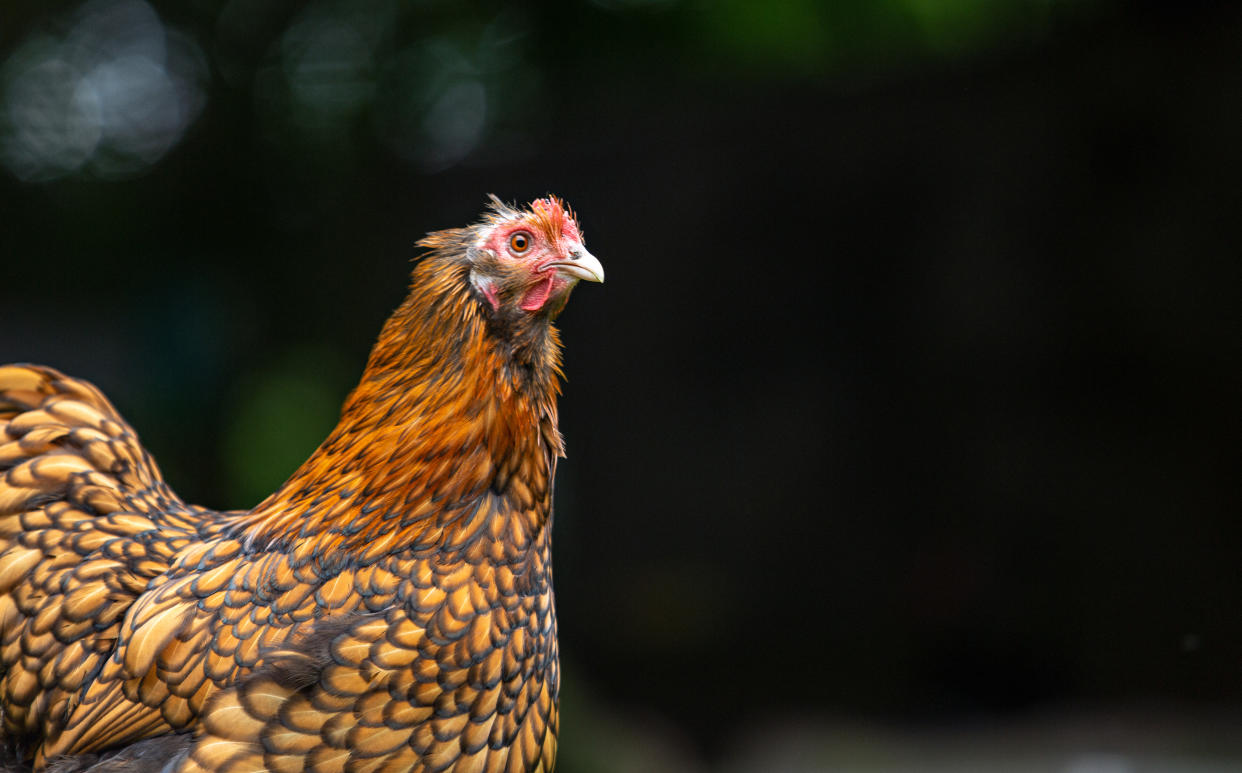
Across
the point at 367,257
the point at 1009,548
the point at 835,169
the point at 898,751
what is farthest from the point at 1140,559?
the point at 367,257

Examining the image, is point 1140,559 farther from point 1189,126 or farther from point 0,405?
point 0,405

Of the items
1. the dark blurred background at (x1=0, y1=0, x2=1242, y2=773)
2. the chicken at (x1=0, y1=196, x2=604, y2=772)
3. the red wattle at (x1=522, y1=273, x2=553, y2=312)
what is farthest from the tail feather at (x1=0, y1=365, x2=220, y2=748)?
the dark blurred background at (x1=0, y1=0, x2=1242, y2=773)

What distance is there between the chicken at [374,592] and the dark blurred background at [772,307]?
2.42m

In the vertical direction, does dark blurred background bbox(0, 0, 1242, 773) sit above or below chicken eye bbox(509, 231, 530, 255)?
above

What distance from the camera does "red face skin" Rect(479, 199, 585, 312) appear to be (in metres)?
1.81

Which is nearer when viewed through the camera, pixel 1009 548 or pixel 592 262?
pixel 592 262

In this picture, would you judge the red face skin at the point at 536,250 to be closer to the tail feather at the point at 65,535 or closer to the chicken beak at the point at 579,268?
the chicken beak at the point at 579,268

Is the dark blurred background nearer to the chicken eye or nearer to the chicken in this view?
the chicken

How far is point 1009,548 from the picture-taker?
4.19m

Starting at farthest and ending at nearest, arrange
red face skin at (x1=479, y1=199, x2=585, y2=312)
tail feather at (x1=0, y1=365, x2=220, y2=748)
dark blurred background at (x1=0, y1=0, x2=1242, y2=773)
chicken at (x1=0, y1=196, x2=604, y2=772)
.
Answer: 1. dark blurred background at (x1=0, y1=0, x2=1242, y2=773)
2. tail feather at (x1=0, y1=365, x2=220, y2=748)
3. red face skin at (x1=479, y1=199, x2=585, y2=312)
4. chicken at (x1=0, y1=196, x2=604, y2=772)

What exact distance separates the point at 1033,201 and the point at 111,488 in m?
3.55

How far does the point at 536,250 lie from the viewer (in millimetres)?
1825

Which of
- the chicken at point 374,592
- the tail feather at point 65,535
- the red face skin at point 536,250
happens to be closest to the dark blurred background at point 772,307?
the tail feather at point 65,535

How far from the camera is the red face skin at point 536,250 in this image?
181cm
